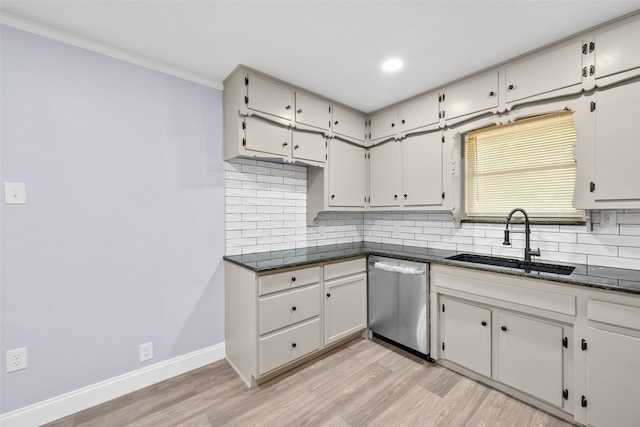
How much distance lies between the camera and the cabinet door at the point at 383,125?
2.96 meters

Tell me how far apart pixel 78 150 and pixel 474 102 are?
121 inches

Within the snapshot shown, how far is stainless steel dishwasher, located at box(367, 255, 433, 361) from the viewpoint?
2352 millimetres

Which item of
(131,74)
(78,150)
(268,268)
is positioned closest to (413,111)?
(268,268)

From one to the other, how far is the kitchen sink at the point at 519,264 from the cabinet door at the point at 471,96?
1.29m

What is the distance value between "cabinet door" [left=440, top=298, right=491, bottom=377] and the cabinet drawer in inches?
43.1

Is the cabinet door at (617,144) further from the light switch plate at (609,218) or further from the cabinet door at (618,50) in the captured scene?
the light switch plate at (609,218)

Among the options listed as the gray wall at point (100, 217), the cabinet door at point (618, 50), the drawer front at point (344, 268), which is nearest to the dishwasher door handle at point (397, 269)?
the drawer front at point (344, 268)

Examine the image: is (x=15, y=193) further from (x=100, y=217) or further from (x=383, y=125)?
(x=383, y=125)

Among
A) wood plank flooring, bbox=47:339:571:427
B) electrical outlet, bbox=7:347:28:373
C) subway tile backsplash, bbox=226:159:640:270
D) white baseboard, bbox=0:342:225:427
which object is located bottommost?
wood plank flooring, bbox=47:339:571:427

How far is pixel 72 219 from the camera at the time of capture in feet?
5.93

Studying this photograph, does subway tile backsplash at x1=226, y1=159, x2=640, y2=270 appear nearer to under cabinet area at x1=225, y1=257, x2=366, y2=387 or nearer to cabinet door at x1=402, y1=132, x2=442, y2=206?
cabinet door at x1=402, y1=132, x2=442, y2=206

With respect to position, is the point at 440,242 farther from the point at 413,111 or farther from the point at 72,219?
the point at 72,219

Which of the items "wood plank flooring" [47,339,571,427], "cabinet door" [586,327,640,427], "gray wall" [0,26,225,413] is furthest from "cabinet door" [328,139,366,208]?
"cabinet door" [586,327,640,427]

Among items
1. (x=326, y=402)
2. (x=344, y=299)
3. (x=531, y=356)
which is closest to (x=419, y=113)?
(x=344, y=299)
